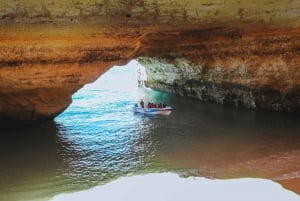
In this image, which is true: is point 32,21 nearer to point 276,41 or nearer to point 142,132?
point 142,132

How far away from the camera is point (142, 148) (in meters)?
10.5

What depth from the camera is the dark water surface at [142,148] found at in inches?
343

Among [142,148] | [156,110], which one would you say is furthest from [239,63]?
[142,148]

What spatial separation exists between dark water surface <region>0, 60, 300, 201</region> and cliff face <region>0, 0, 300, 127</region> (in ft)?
3.06

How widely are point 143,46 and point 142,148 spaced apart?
3.21m

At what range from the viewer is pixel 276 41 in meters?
12.2

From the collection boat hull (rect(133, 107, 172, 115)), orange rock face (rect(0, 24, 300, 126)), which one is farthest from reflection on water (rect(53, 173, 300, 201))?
boat hull (rect(133, 107, 172, 115))

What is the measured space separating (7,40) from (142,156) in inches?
159

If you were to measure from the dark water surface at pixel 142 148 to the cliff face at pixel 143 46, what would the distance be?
93cm

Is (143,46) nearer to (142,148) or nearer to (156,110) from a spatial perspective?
(156,110)

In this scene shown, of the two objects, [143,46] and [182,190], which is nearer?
[182,190]

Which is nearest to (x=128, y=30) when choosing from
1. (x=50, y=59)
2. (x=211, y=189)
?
(x=50, y=59)

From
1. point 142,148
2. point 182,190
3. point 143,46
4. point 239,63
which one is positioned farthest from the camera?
point 239,63

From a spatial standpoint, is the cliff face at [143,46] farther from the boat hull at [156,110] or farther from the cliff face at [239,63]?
the boat hull at [156,110]
